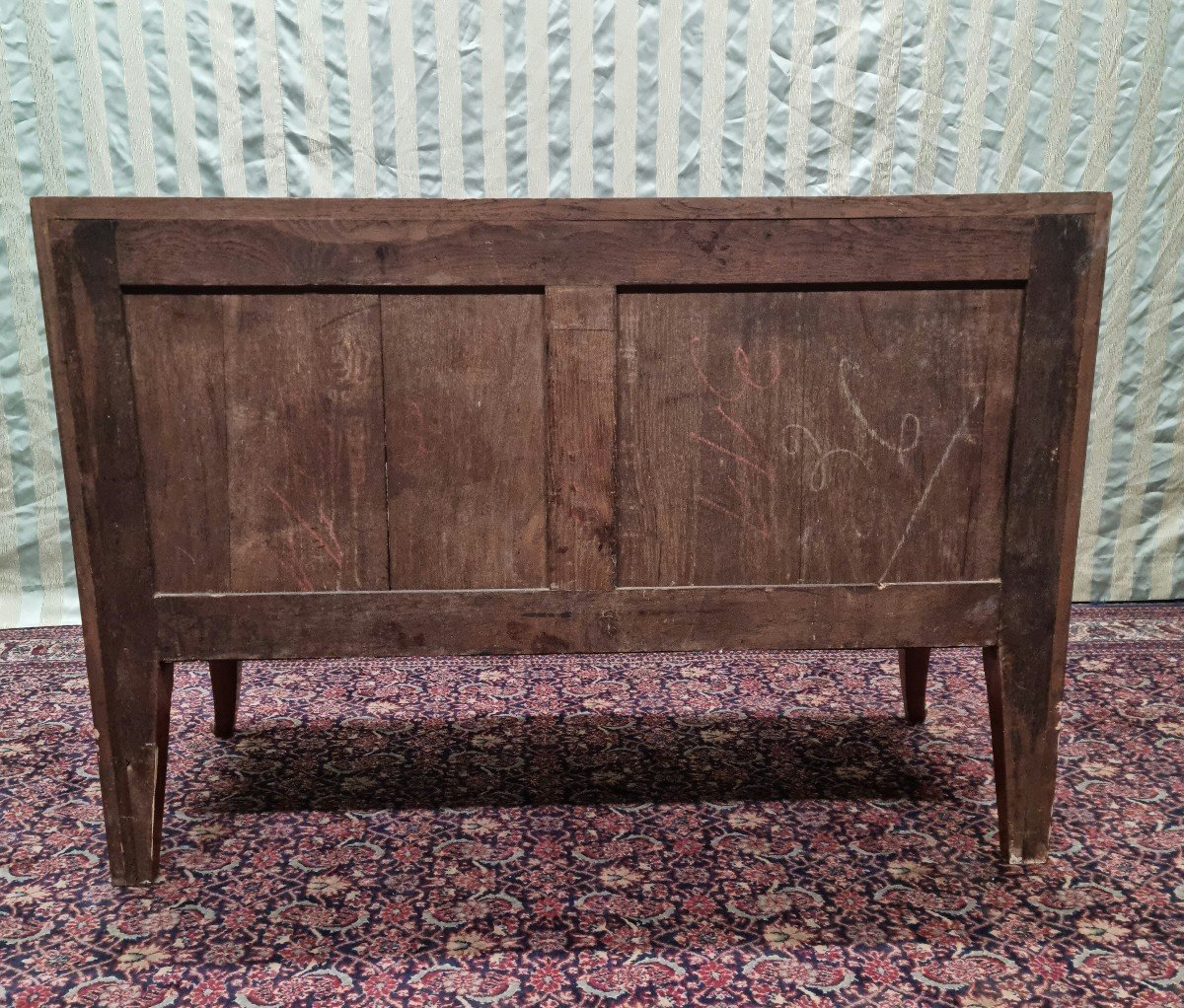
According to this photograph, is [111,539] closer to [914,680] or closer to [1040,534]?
[1040,534]

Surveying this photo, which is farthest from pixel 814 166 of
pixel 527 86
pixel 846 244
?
pixel 846 244

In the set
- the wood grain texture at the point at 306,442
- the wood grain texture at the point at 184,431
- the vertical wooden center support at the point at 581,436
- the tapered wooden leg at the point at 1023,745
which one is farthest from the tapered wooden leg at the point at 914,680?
the wood grain texture at the point at 184,431

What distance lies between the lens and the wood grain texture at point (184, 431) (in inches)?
54.9

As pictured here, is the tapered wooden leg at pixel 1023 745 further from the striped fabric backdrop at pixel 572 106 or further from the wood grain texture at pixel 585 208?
the striped fabric backdrop at pixel 572 106

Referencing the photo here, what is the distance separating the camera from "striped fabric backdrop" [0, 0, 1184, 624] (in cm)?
264

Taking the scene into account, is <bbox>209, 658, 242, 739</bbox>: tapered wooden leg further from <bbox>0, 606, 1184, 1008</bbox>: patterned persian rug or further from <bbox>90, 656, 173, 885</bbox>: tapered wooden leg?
<bbox>90, 656, 173, 885</bbox>: tapered wooden leg

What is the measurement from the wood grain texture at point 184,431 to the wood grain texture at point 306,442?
19 mm

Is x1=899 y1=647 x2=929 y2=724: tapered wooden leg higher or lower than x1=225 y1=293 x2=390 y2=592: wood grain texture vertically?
lower

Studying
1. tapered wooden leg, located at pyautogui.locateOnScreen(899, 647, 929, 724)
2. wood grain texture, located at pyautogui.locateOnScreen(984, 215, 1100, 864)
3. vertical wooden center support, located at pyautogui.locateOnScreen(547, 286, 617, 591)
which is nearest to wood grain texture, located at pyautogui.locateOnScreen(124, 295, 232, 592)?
vertical wooden center support, located at pyautogui.locateOnScreen(547, 286, 617, 591)

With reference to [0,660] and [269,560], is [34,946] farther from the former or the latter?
[0,660]

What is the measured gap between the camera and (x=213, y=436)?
143cm

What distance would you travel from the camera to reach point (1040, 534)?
1485 mm

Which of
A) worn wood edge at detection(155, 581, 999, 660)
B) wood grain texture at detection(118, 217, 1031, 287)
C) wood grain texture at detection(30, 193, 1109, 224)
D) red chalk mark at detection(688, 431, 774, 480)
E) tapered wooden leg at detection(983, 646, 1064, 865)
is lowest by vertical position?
tapered wooden leg at detection(983, 646, 1064, 865)

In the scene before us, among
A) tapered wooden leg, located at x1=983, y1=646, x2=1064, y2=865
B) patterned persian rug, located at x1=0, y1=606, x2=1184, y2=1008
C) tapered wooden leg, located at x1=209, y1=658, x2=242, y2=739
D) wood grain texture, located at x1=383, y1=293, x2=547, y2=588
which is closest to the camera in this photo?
patterned persian rug, located at x1=0, y1=606, x2=1184, y2=1008
